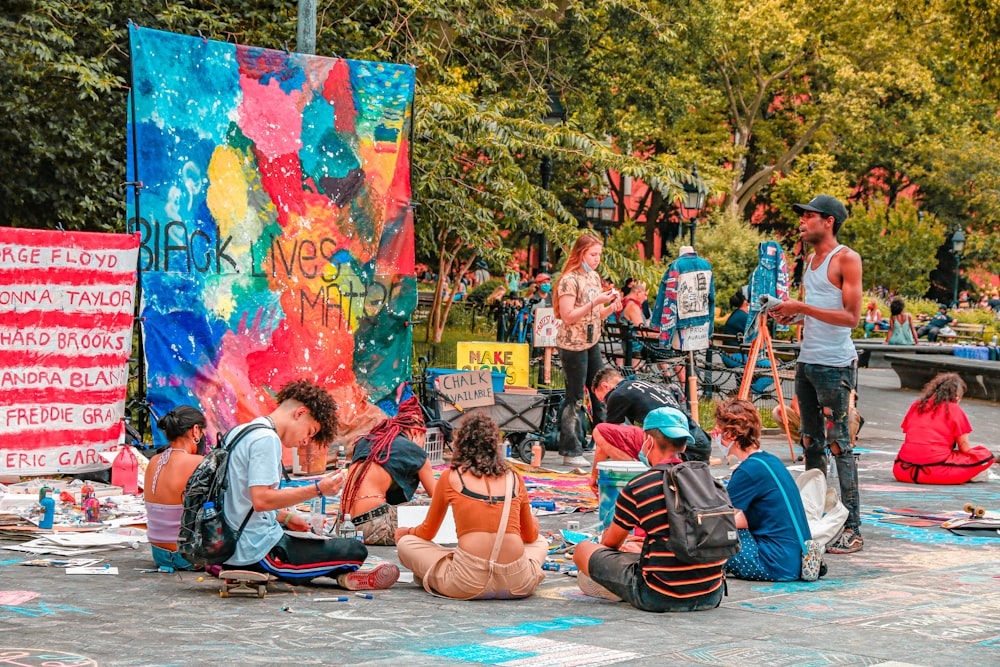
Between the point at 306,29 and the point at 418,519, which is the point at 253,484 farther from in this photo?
the point at 306,29

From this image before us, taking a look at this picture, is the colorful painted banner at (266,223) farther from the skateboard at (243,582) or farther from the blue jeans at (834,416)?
the blue jeans at (834,416)

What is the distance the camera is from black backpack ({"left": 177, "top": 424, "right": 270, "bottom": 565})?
22.0 feet

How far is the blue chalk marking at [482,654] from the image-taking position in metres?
5.41

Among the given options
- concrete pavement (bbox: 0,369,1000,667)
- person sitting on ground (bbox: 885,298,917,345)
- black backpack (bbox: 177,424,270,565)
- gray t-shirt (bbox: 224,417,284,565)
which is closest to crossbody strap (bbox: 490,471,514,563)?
concrete pavement (bbox: 0,369,1000,667)

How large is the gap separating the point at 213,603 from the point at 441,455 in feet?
18.7

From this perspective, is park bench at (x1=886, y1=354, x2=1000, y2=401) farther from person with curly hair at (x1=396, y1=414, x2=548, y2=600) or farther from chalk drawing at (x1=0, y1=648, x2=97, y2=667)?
chalk drawing at (x1=0, y1=648, x2=97, y2=667)

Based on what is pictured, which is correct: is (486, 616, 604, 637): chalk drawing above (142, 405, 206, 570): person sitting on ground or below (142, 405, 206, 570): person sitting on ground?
below

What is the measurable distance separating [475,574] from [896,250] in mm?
39520

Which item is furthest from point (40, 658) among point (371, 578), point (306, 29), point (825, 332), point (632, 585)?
point (306, 29)

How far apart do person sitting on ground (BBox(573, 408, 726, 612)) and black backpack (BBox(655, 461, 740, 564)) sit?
0.05 metres

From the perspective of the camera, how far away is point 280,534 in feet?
22.8

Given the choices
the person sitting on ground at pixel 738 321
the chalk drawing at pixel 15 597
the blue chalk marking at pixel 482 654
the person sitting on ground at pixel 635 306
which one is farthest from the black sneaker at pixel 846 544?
the person sitting on ground at pixel 738 321

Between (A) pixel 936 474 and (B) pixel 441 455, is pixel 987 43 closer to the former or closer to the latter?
(A) pixel 936 474

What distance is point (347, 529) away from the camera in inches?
326
